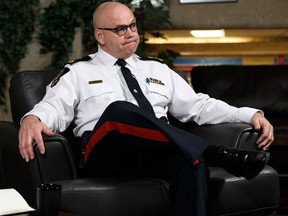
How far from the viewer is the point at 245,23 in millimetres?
4676

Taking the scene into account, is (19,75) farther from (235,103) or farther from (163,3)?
(163,3)

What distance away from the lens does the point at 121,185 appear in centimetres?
181

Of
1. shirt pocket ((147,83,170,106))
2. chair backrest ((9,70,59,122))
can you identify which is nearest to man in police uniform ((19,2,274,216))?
shirt pocket ((147,83,170,106))

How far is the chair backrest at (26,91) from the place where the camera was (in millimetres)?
2455

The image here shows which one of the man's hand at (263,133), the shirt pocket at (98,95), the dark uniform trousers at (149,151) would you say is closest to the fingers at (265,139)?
the man's hand at (263,133)

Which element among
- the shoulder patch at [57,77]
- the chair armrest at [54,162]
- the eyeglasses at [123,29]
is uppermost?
the eyeglasses at [123,29]

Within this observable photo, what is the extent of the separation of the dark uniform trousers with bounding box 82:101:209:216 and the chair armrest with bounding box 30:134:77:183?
0.25 ft

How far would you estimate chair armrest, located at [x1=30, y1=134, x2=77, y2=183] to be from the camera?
6.08 feet

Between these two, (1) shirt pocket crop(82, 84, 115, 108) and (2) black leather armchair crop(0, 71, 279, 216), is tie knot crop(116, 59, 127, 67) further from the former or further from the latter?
(2) black leather armchair crop(0, 71, 279, 216)

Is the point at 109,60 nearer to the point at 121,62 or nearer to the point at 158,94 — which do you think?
the point at 121,62

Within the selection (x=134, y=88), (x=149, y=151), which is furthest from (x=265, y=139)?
(x=134, y=88)

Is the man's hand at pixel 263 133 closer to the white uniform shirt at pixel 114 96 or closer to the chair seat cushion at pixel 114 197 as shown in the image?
the white uniform shirt at pixel 114 96

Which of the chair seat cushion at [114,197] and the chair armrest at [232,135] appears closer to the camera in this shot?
the chair seat cushion at [114,197]

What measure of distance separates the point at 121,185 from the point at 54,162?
9.9 inches
